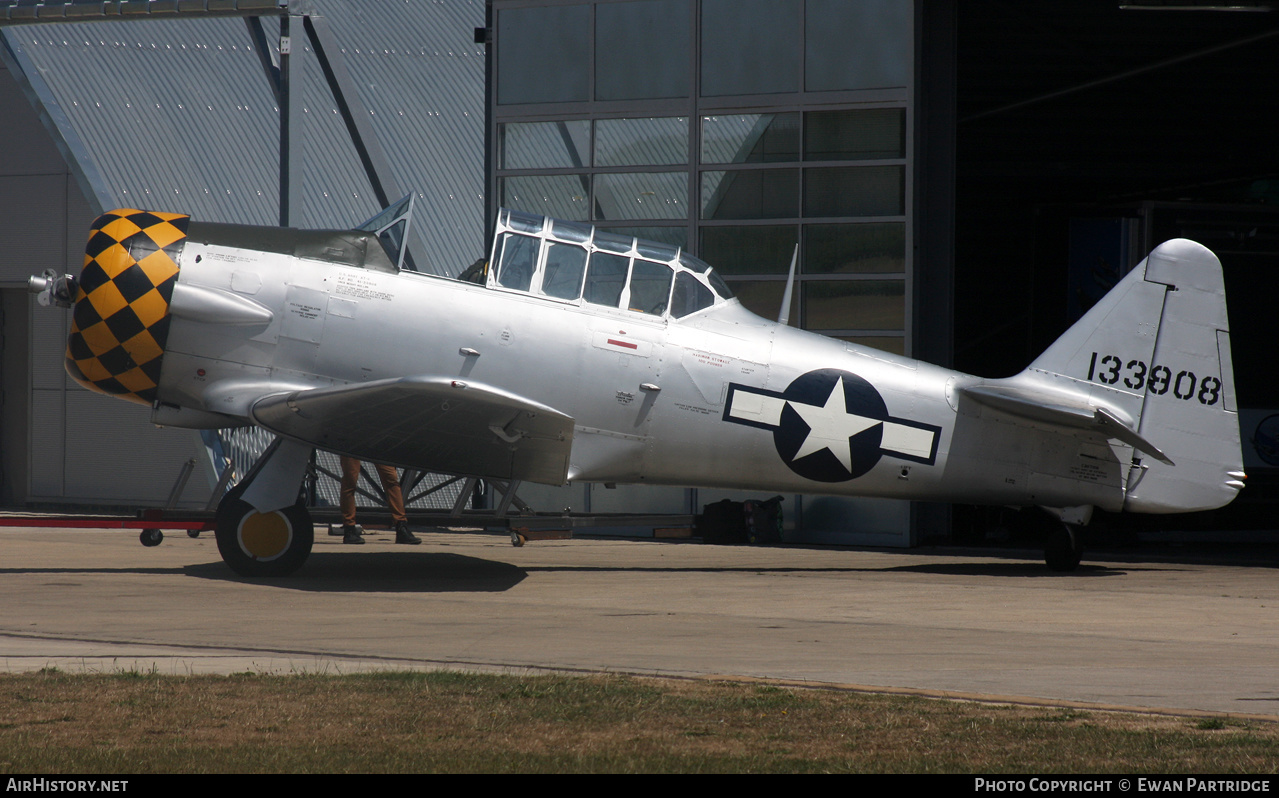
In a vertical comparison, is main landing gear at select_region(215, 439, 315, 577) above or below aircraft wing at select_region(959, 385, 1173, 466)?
below

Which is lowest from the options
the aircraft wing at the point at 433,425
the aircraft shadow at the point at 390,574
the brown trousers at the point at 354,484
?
the aircraft shadow at the point at 390,574

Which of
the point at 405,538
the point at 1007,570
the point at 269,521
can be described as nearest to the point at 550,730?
the point at 269,521

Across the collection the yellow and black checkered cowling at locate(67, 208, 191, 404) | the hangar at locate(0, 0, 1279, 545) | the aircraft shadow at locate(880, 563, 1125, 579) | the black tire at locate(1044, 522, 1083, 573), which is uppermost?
the hangar at locate(0, 0, 1279, 545)

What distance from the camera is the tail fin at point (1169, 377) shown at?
410 inches

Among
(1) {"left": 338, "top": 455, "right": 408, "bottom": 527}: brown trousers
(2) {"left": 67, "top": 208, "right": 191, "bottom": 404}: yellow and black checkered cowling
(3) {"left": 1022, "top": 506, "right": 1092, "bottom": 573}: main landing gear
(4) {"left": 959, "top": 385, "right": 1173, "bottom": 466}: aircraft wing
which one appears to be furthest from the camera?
(1) {"left": 338, "top": 455, "right": 408, "bottom": 527}: brown trousers

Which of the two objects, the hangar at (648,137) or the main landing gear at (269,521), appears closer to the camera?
the main landing gear at (269,521)

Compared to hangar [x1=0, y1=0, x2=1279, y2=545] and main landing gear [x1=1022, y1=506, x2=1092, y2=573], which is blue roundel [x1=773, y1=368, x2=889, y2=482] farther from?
hangar [x1=0, y1=0, x2=1279, y2=545]

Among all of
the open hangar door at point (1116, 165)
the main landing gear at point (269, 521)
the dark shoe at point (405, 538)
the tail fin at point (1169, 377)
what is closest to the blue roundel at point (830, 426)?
the tail fin at point (1169, 377)

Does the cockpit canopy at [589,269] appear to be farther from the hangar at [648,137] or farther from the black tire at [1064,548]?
the hangar at [648,137]

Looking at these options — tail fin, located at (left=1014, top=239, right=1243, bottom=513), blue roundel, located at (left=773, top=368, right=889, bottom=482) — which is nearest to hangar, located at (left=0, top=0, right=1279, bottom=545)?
tail fin, located at (left=1014, top=239, right=1243, bottom=513)

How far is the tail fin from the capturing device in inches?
410

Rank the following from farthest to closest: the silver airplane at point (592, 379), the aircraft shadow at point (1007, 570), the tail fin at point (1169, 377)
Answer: the aircraft shadow at point (1007, 570) < the tail fin at point (1169, 377) < the silver airplane at point (592, 379)

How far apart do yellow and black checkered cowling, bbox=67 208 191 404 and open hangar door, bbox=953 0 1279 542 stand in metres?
9.88

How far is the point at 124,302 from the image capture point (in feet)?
29.1
